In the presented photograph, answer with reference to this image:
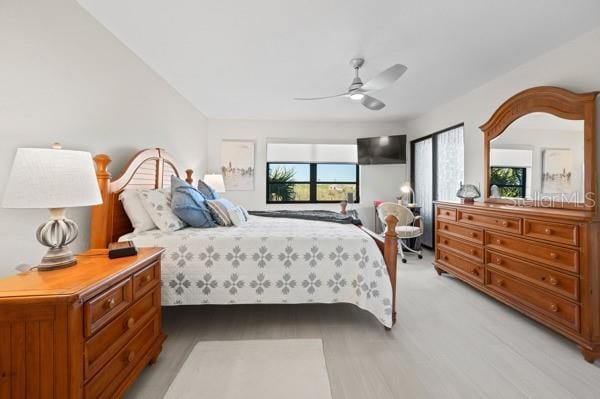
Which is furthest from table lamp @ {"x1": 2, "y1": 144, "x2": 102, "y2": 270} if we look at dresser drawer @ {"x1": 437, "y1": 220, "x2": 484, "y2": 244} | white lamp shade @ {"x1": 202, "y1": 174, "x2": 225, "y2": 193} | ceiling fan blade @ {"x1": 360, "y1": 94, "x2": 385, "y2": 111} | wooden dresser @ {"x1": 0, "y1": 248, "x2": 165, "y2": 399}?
dresser drawer @ {"x1": 437, "y1": 220, "x2": 484, "y2": 244}

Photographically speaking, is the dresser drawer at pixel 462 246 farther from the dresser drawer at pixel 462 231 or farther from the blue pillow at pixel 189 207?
the blue pillow at pixel 189 207

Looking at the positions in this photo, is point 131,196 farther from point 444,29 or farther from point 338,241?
point 444,29

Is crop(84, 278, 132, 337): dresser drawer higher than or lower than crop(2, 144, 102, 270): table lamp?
lower

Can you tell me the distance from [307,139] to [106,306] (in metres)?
4.57

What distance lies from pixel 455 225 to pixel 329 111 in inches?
107

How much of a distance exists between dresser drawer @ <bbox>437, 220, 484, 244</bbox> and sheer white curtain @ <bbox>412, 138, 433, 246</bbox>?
144 centimetres

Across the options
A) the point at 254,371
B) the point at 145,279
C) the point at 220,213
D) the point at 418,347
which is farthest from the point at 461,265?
the point at 145,279

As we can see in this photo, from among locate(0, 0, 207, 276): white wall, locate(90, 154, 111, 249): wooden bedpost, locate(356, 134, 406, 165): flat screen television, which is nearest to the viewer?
locate(0, 0, 207, 276): white wall

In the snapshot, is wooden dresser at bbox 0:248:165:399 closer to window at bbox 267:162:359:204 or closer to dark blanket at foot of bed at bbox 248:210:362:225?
dark blanket at foot of bed at bbox 248:210:362:225

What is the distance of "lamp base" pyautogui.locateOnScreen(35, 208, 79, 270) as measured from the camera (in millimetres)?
1277

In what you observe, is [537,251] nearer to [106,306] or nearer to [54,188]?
[106,306]

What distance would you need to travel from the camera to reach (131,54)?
2.59 m

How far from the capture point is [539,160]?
264 cm

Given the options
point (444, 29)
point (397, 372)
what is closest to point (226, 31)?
point (444, 29)
